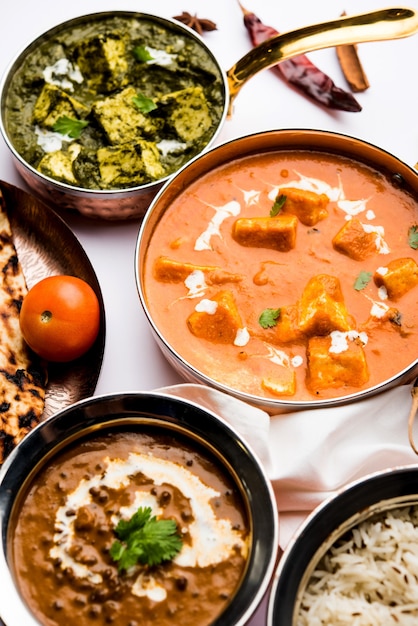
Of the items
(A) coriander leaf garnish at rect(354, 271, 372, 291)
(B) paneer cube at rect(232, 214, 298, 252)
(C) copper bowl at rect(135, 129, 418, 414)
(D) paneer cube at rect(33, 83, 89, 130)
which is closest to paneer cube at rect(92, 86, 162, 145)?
(D) paneer cube at rect(33, 83, 89, 130)

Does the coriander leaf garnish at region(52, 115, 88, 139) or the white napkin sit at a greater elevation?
the coriander leaf garnish at region(52, 115, 88, 139)

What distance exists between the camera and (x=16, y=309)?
11.8 feet

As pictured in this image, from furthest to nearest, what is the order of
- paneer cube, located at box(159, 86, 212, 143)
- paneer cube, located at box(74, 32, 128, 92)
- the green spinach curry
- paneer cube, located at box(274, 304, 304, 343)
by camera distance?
paneer cube, located at box(74, 32, 128, 92) → paneer cube, located at box(159, 86, 212, 143) → the green spinach curry → paneer cube, located at box(274, 304, 304, 343)

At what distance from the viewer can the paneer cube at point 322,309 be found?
11.1ft

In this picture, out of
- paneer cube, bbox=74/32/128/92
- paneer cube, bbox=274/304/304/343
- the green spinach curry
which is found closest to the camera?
paneer cube, bbox=274/304/304/343

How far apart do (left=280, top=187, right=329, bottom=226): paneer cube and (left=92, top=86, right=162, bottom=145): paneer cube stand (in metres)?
0.75

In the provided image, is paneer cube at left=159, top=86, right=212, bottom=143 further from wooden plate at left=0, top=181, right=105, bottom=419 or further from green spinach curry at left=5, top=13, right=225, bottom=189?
wooden plate at left=0, top=181, right=105, bottom=419

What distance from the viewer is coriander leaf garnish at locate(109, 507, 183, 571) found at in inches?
112

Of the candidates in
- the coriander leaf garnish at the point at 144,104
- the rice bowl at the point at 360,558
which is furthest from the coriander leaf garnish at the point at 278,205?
the rice bowl at the point at 360,558

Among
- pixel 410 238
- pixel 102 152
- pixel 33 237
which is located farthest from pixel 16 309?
pixel 410 238

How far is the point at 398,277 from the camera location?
347cm

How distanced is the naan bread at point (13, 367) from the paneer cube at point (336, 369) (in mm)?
1127

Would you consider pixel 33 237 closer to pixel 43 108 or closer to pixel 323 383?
pixel 43 108

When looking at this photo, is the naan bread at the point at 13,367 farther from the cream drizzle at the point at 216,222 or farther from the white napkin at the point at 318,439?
the cream drizzle at the point at 216,222
